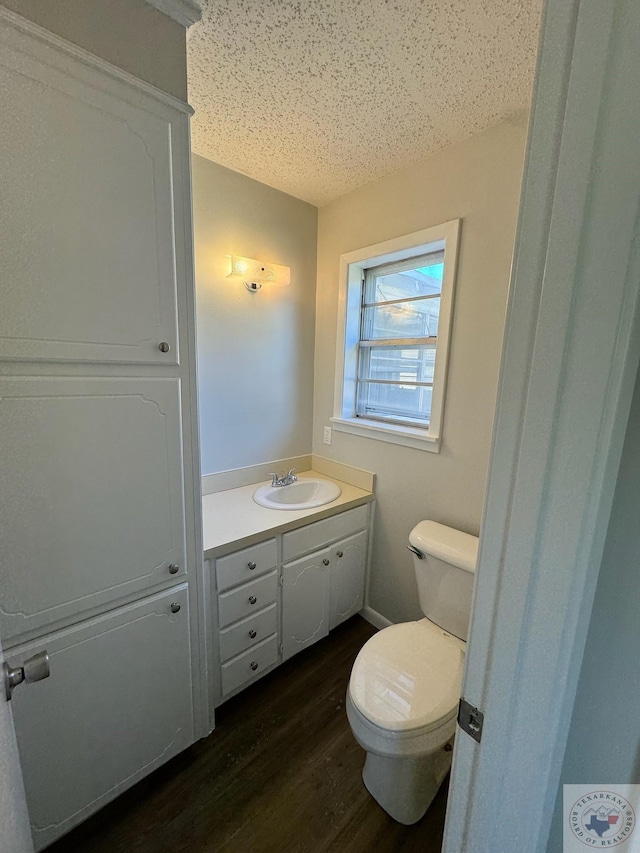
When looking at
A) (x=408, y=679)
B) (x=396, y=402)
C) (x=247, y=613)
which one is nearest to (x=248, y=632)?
(x=247, y=613)

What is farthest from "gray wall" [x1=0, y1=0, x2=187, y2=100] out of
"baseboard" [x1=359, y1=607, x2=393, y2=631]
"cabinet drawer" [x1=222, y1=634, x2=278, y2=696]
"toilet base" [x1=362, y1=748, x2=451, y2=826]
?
"baseboard" [x1=359, y1=607, x2=393, y2=631]

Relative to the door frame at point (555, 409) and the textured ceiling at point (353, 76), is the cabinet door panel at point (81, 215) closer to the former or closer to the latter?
the textured ceiling at point (353, 76)

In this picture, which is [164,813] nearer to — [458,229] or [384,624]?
[384,624]

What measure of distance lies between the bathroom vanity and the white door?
74cm

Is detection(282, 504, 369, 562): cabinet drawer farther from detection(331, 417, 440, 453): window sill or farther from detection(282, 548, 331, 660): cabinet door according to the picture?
detection(331, 417, 440, 453): window sill

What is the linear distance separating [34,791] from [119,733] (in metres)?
0.22

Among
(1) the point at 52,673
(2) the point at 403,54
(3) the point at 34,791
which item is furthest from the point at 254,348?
(3) the point at 34,791

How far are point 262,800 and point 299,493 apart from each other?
1.27 metres

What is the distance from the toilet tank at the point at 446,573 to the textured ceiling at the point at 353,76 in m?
1.68

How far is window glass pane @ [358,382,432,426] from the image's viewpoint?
190 centimetres

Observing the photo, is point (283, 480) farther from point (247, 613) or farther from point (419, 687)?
point (419, 687)

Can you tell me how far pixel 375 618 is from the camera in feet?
6.84

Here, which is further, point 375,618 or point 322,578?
point 375,618

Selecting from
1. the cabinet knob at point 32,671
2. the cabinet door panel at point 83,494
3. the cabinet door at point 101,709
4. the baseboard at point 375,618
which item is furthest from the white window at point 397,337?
the cabinet knob at point 32,671
